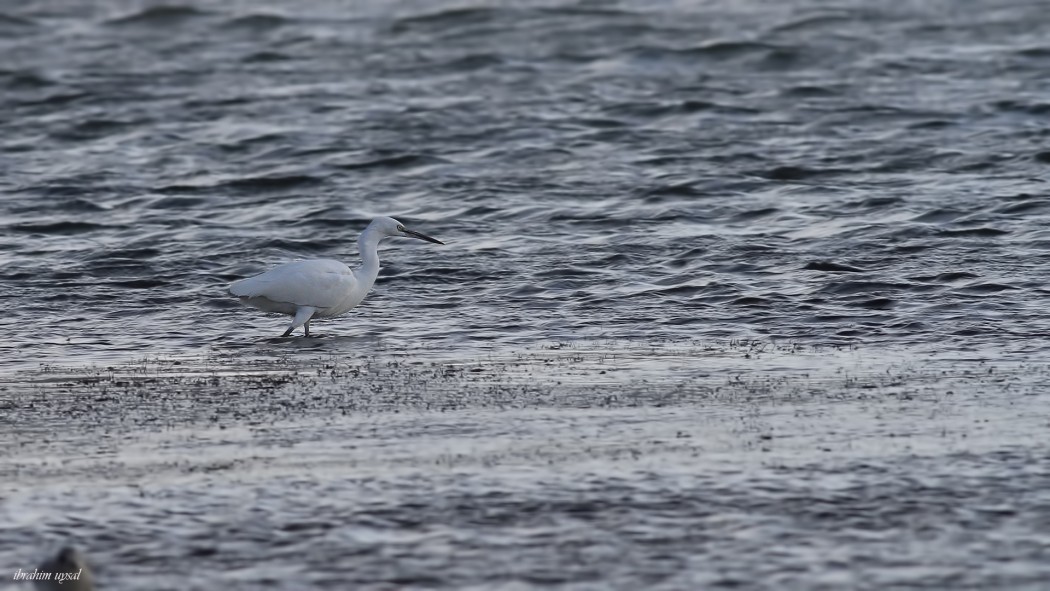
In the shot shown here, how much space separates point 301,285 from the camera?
1173 cm

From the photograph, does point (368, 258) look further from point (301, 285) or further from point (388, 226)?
point (301, 285)

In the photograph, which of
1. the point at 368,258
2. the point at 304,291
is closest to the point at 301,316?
the point at 304,291

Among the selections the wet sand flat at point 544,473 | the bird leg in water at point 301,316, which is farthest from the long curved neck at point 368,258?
the wet sand flat at point 544,473

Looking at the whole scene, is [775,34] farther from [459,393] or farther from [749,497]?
[749,497]

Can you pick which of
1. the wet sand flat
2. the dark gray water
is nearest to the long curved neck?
the dark gray water

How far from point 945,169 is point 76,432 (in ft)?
39.1

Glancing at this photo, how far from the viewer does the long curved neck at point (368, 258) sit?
12.4 metres

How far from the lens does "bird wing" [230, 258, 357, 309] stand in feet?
38.5

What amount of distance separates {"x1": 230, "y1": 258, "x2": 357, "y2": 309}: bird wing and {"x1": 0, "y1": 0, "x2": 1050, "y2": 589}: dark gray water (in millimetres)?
364

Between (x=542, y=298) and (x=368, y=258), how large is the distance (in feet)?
4.65

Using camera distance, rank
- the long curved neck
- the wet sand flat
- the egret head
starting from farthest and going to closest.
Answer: the egret head
the long curved neck
the wet sand flat

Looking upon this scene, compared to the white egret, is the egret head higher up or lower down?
higher up

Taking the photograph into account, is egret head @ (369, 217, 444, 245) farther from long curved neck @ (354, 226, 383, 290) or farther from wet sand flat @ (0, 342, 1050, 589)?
wet sand flat @ (0, 342, 1050, 589)

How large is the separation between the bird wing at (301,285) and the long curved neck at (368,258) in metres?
0.39
